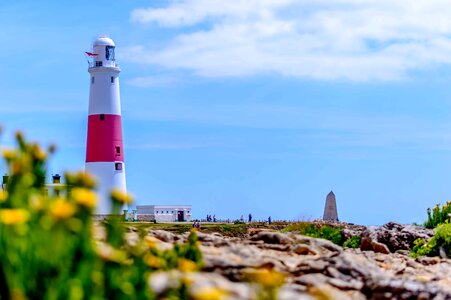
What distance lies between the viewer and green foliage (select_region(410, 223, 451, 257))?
1989 cm

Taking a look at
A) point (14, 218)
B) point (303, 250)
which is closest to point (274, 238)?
point (303, 250)

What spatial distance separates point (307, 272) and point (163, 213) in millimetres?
51793

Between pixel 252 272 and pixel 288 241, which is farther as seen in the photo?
pixel 288 241

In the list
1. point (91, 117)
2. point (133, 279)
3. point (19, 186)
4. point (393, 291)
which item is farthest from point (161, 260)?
point (91, 117)

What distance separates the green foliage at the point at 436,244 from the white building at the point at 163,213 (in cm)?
4057

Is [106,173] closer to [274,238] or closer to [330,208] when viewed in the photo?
[330,208]

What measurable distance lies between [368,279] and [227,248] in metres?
2.10

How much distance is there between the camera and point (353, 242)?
21.2 meters

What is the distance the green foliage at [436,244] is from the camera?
65.3 ft

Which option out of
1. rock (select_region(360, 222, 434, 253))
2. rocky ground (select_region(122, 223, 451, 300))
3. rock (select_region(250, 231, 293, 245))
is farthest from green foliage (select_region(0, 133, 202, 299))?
rock (select_region(360, 222, 434, 253))

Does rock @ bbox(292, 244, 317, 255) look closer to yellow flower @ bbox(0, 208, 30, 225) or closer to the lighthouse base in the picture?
yellow flower @ bbox(0, 208, 30, 225)

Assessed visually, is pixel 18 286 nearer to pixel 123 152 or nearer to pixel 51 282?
pixel 51 282

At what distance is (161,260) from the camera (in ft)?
26.2

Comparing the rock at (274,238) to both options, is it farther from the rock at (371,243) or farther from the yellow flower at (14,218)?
the yellow flower at (14,218)
